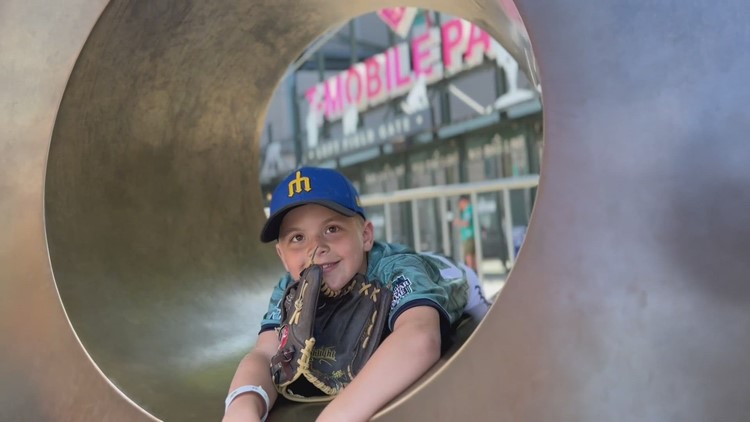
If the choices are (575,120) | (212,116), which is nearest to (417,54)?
(212,116)

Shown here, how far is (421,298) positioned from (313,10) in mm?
620

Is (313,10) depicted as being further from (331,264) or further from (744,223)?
(744,223)

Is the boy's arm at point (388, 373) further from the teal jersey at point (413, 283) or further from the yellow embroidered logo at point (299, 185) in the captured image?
the yellow embroidered logo at point (299, 185)

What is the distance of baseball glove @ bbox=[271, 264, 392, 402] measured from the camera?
33.8 inches

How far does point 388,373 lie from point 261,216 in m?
0.85

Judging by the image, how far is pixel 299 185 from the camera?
3.22 ft

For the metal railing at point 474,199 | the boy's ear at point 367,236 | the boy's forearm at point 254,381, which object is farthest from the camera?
the metal railing at point 474,199

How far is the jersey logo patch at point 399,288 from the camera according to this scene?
854mm

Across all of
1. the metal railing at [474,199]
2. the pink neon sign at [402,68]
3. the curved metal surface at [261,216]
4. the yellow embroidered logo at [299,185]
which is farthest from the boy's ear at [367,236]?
the pink neon sign at [402,68]

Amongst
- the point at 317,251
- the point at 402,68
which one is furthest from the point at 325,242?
the point at 402,68

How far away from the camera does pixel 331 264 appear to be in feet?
3.13

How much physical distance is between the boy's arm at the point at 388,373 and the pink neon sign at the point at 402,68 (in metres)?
4.69

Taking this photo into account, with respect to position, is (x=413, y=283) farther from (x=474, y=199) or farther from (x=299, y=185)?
(x=474, y=199)

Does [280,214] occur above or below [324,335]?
above
